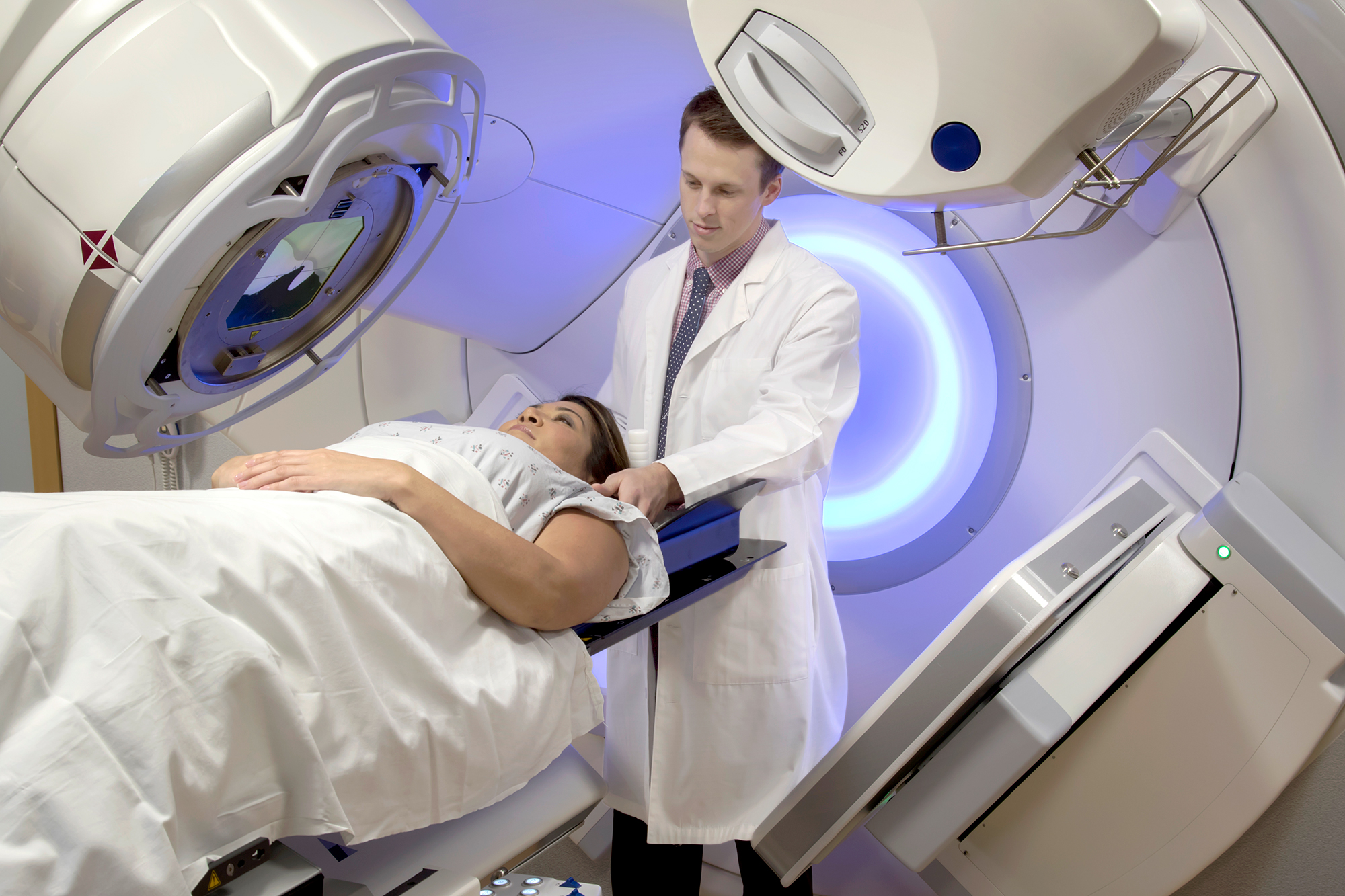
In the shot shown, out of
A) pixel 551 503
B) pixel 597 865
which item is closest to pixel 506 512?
pixel 551 503

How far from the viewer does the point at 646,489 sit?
1.31 metres

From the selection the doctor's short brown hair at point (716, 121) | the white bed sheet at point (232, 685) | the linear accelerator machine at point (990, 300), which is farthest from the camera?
the doctor's short brown hair at point (716, 121)

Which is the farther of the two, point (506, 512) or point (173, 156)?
point (506, 512)

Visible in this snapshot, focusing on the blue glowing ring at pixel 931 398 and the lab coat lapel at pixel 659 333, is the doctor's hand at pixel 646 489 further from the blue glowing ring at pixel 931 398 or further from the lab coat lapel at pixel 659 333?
the blue glowing ring at pixel 931 398

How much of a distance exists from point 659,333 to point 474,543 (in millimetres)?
788

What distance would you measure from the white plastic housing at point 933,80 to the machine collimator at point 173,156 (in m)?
0.41

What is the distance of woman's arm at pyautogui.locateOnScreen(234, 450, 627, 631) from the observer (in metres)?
1.02

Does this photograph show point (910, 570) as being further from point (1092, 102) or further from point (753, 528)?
point (1092, 102)

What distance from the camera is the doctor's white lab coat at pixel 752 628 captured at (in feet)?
4.96

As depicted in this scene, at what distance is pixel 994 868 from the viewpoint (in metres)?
1.47

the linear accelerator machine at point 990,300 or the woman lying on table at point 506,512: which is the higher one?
the linear accelerator machine at point 990,300

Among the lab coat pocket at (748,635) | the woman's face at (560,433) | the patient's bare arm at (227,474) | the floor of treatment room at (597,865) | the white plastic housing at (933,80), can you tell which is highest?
the white plastic housing at (933,80)

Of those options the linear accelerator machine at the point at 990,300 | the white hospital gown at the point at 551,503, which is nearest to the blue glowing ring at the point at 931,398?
the linear accelerator machine at the point at 990,300

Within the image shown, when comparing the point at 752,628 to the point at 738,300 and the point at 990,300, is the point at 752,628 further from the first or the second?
the point at 990,300
